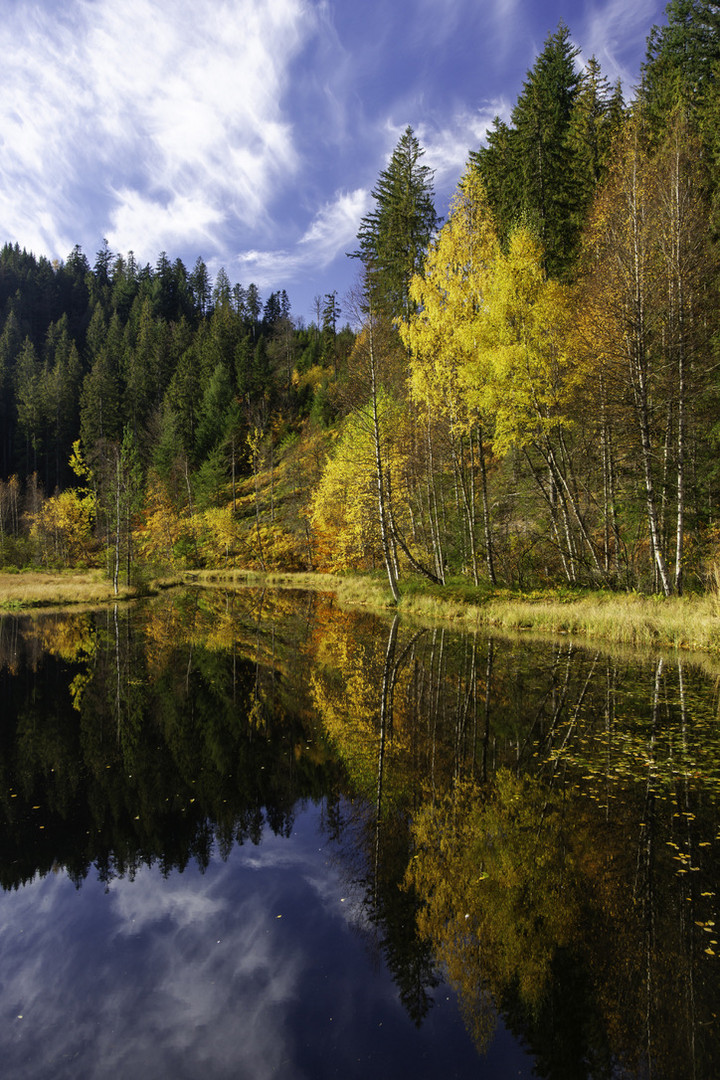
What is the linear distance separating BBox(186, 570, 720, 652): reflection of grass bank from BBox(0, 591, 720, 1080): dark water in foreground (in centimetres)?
392

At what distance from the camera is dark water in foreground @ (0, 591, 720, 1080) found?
2703 millimetres

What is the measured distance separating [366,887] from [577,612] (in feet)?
39.4

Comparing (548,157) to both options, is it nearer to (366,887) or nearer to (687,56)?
(687,56)

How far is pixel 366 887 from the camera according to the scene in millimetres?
3998

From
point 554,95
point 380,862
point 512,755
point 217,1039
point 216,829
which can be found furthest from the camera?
point 554,95

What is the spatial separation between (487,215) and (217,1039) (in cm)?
2137

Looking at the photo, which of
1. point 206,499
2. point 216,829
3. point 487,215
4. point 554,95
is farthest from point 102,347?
point 216,829

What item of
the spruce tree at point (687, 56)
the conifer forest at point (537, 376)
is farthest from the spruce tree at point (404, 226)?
the spruce tree at point (687, 56)

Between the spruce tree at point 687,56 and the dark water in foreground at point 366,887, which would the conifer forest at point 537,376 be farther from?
the dark water in foreground at point 366,887

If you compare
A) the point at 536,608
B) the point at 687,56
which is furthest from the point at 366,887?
the point at 687,56

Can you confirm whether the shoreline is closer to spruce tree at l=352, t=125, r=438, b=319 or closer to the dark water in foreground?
the dark water in foreground

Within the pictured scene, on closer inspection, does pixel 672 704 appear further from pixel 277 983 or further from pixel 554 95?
pixel 554 95

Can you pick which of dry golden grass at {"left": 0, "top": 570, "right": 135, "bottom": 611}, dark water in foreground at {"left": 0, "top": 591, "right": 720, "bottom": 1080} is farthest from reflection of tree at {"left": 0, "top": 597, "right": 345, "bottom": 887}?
dry golden grass at {"left": 0, "top": 570, "right": 135, "bottom": 611}

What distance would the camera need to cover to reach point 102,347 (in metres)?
79.6
